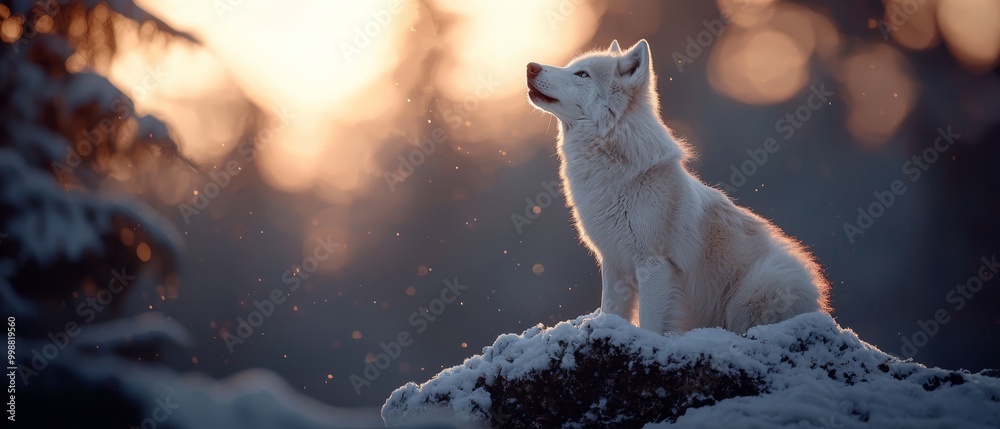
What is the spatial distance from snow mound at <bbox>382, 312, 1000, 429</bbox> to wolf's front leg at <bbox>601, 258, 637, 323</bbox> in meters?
0.82

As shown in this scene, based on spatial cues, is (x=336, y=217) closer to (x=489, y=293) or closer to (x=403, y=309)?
(x=403, y=309)

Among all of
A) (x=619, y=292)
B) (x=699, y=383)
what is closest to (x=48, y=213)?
(x=619, y=292)

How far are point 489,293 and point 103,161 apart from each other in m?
12.5

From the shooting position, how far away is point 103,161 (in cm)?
692

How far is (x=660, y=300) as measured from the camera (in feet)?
15.5

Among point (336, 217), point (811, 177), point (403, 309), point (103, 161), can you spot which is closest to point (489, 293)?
point (403, 309)

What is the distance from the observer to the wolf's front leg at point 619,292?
500 centimetres

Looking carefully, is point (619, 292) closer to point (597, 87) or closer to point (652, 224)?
point (652, 224)

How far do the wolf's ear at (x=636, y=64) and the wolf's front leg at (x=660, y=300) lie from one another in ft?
4.95

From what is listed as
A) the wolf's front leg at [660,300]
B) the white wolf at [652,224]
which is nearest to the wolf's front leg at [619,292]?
the white wolf at [652,224]

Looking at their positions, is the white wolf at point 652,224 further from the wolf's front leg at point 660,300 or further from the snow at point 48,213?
the snow at point 48,213

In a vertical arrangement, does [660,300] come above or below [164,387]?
above

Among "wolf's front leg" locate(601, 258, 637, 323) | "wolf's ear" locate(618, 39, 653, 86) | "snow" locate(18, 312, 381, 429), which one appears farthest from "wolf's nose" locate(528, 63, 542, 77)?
"snow" locate(18, 312, 381, 429)

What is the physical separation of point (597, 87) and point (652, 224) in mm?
1264
